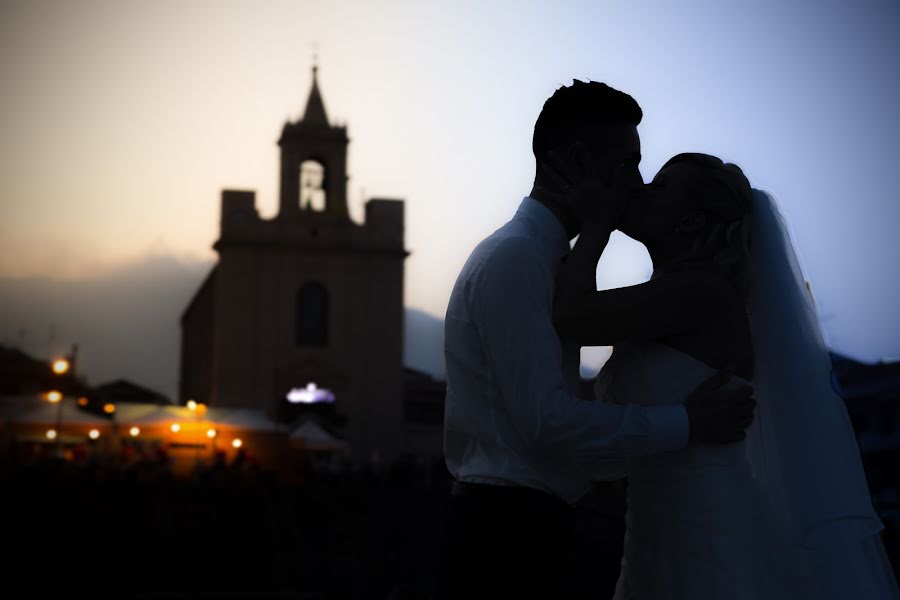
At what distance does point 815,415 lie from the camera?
2.68m

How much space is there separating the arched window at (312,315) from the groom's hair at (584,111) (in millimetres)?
46453

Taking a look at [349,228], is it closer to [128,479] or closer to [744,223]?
[128,479]

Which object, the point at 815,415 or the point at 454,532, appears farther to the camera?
the point at 815,415

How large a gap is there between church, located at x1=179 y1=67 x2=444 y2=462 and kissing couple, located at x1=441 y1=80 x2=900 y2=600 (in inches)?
1782

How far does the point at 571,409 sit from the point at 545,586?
0.41m

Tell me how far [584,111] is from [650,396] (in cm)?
67

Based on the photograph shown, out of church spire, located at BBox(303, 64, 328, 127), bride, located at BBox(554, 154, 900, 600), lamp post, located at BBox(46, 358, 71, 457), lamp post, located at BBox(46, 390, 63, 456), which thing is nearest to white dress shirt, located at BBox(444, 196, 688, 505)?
bride, located at BBox(554, 154, 900, 600)

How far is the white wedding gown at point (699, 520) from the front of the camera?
2467 mm

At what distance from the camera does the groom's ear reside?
2.64 m

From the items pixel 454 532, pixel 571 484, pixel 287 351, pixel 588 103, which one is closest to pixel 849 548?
pixel 571 484

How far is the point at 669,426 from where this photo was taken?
2326mm

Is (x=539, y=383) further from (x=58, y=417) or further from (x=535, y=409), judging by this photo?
(x=58, y=417)

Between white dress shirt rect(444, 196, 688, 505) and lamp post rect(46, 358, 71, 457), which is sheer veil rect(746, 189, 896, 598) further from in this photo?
lamp post rect(46, 358, 71, 457)

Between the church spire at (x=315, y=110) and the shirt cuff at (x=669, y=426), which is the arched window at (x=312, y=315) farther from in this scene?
the shirt cuff at (x=669, y=426)
